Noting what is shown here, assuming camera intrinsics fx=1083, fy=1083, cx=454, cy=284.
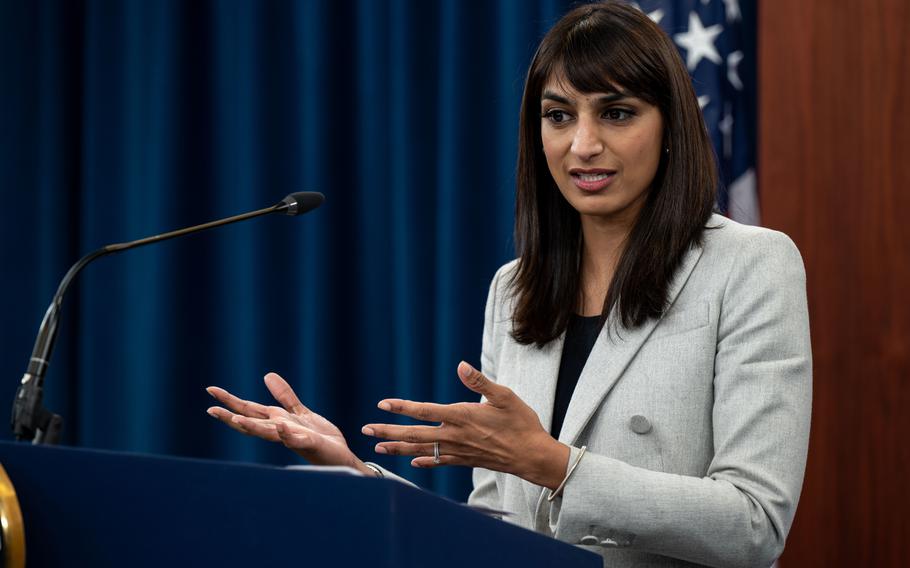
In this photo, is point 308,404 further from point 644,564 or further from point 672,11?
point 644,564

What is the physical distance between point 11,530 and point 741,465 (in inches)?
35.6

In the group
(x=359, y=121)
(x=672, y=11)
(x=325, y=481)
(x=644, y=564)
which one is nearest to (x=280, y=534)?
(x=325, y=481)

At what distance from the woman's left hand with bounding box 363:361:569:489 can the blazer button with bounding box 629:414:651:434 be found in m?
0.28

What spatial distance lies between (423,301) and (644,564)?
1.81 m

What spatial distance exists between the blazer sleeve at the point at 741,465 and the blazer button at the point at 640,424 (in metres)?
0.10

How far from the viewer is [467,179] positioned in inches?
127

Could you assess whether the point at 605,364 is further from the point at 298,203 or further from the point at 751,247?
the point at 298,203

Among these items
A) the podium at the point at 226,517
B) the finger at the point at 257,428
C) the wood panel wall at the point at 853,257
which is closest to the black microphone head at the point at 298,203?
the finger at the point at 257,428

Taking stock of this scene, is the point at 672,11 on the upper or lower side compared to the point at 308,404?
upper

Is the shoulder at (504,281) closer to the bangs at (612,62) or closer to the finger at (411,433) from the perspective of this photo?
the bangs at (612,62)

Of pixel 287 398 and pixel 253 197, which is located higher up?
pixel 253 197

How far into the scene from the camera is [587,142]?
5.48ft

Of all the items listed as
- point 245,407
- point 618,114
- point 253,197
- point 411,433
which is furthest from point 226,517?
point 253,197

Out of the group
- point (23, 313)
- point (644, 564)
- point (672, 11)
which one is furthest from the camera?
point (23, 313)
